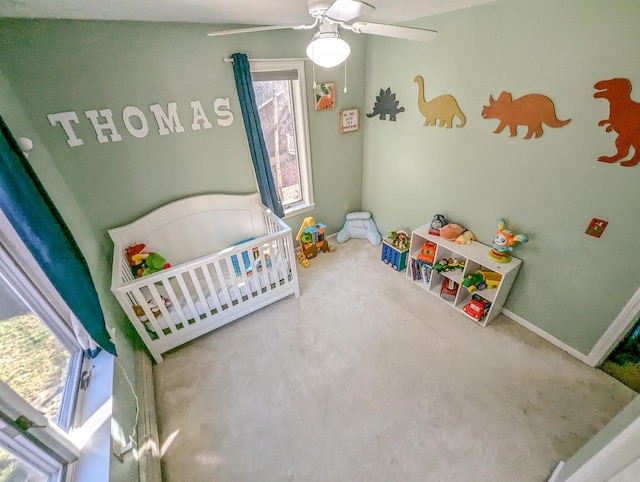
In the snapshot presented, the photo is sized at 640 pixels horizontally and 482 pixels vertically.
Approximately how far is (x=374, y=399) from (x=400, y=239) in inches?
61.9

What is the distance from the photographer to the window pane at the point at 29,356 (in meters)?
1.02

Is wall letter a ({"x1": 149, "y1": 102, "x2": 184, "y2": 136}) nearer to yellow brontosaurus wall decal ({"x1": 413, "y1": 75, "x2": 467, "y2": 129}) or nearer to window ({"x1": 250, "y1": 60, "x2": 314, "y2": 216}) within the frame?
window ({"x1": 250, "y1": 60, "x2": 314, "y2": 216})

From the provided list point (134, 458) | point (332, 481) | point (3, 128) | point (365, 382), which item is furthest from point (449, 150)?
point (134, 458)

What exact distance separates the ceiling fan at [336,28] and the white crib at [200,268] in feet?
4.22

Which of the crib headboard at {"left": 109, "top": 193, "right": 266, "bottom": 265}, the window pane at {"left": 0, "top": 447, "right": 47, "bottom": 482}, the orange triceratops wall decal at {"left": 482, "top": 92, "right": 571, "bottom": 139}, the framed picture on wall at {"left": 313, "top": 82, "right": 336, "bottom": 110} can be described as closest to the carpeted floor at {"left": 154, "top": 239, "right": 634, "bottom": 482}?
the window pane at {"left": 0, "top": 447, "right": 47, "bottom": 482}

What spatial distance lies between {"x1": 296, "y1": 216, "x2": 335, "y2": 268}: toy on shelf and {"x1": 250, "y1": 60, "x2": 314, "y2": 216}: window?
212 mm

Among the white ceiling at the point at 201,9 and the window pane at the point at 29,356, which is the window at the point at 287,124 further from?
the window pane at the point at 29,356

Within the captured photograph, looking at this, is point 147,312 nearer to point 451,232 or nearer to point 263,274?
point 263,274

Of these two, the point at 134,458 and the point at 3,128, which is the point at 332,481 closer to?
the point at 134,458

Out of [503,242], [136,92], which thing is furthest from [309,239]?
[136,92]

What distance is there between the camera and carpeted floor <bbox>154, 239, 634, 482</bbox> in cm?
147

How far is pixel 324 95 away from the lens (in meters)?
2.62

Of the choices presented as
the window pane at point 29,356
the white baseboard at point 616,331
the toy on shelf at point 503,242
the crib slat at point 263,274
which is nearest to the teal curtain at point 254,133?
the crib slat at point 263,274

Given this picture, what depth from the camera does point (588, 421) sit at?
157 cm
